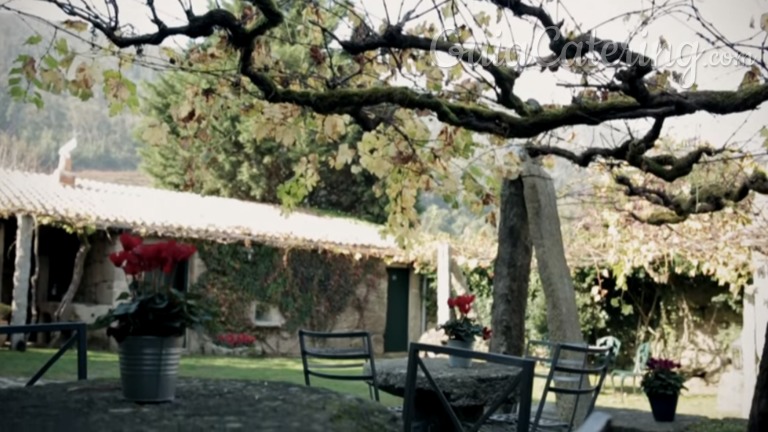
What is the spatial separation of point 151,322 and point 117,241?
11746 mm

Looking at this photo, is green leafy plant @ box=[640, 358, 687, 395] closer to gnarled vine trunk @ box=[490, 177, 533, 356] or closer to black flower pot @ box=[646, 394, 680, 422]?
black flower pot @ box=[646, 394, 680, 422]

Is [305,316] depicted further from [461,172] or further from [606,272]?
[461,172]

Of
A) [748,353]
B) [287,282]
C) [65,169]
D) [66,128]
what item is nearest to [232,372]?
[287,282]

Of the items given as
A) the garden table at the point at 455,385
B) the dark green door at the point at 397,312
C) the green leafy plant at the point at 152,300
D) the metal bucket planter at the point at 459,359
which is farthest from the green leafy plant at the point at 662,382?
the dark green door at the point at 397,312

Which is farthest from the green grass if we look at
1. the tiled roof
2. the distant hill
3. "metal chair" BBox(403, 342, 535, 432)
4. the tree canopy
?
the distant hill

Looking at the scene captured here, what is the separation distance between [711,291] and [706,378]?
1.26 m

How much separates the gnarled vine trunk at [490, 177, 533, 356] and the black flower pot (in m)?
1.42

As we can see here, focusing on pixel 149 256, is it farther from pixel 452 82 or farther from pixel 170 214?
pixel 170 214

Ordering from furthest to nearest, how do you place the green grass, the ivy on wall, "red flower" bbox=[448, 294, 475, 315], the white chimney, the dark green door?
the dark green door < the white chimney < the ivy on wall < the green grass < "red flower" bbox=[448, 294, 475, 315]

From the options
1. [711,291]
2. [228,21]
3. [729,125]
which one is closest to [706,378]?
[711,291]

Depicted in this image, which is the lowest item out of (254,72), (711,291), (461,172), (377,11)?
(711,291)

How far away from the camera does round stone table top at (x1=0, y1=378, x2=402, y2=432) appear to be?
7.20 ft

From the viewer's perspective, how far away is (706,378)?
12219 millimetres

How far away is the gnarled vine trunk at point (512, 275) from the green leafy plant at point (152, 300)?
3.90 m
